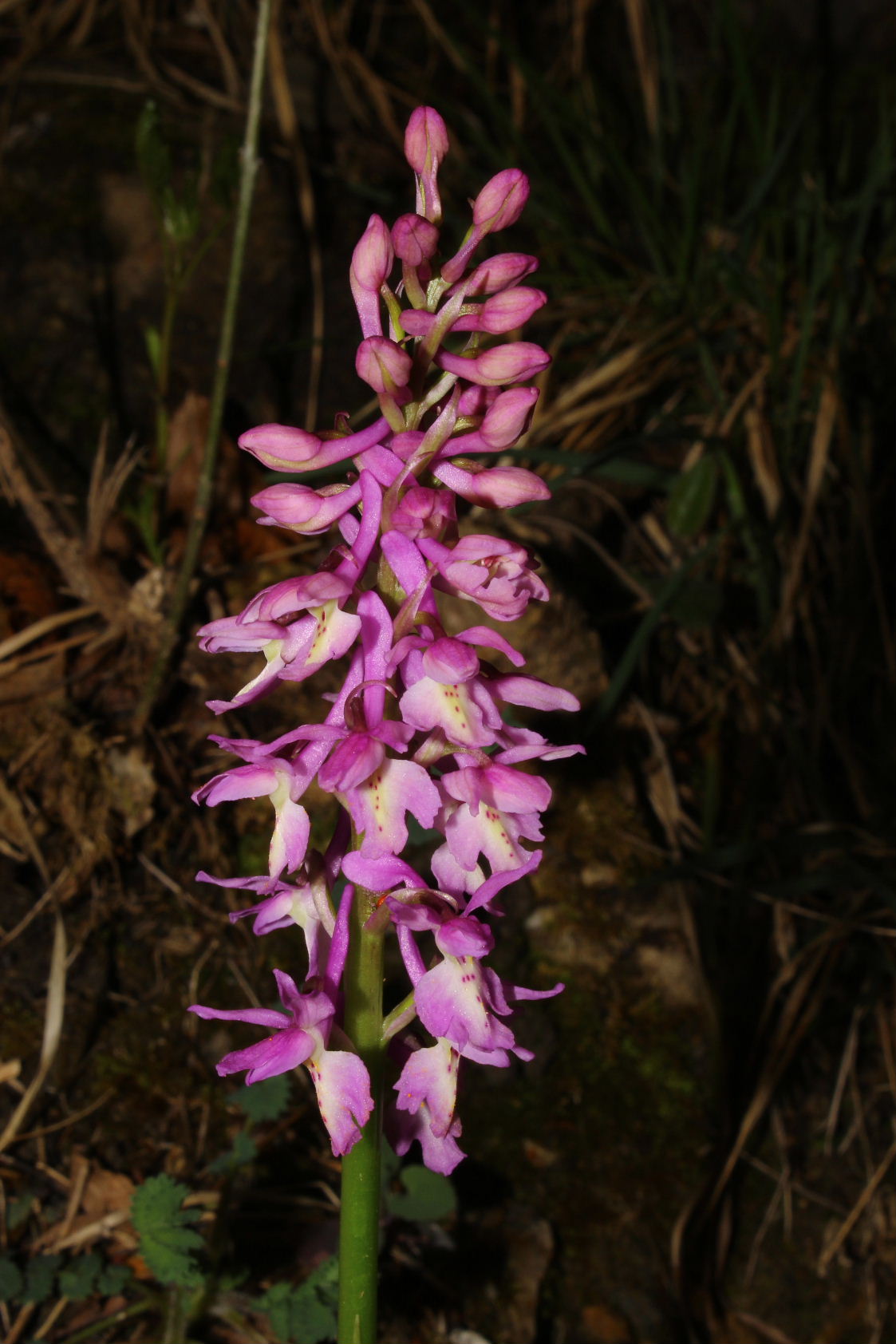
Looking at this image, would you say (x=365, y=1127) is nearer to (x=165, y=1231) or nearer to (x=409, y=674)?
(x=409, y=674)

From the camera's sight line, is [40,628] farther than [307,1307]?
Yes

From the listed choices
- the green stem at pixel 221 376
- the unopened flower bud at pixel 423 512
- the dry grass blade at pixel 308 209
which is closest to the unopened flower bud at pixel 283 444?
the unopened flower bud at pixel 423 512

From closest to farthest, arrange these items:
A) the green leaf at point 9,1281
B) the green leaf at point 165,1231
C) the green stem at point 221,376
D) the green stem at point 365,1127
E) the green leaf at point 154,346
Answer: the green stem at point 365,1127 < the green leaf at point 165,1231 < the green leaf at point 9,1281 < the green stem at point 221,376 < the green leaf at point 154,346

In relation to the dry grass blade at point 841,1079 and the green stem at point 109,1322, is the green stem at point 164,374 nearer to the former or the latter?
the green stem at point 109,1322

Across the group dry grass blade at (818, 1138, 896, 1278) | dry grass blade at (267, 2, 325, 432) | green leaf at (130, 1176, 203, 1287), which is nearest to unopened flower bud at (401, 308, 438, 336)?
green leaf at (130, 1176, 203, 1287)

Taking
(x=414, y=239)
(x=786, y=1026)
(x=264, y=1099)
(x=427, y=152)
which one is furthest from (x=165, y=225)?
(x=786, y=1026)

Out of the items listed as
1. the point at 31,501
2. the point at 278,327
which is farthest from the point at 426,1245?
the point at 278,327
